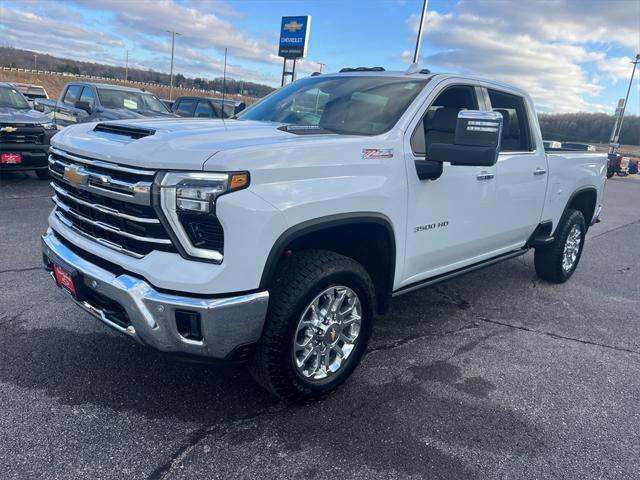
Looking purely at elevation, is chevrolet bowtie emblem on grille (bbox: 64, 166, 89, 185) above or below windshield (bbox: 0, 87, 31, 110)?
below

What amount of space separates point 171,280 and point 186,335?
28cm

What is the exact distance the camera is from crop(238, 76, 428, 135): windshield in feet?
11.3

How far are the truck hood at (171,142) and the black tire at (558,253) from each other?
3625mm

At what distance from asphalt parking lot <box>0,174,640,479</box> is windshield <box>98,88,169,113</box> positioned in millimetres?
7846

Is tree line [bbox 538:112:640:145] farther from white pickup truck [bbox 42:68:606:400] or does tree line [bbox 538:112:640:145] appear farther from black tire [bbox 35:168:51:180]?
white pickup truck [bbox 42:68:606:400]

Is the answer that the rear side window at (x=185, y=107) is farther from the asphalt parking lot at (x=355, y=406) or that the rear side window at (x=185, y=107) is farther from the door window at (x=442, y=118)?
the door window at (x=442, y=118)

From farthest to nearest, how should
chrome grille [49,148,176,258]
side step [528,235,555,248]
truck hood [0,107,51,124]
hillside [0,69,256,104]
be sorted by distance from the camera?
hillside [0,69,256,104] < truck hood [0,107,51,124] < side step [528,235,555,248] < chrome grille [49,148,176,258]

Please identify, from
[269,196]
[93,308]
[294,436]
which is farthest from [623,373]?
[93,308]

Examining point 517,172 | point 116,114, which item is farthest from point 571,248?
point 116,114

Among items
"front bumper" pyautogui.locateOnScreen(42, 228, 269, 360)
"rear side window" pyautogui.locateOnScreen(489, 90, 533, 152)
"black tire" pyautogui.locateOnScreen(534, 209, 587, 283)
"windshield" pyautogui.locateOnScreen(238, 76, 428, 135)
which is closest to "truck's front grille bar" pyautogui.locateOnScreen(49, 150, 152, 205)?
"front bumper" pyautogui.locateOnScreen(42, 228, 269, 360)

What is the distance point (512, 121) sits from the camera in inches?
183

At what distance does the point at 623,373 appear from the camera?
372cm

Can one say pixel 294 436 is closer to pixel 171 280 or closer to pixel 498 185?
pixel 171 280

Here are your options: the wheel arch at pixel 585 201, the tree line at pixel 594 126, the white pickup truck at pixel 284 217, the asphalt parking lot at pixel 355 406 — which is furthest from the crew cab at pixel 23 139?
the tree line at pixel 594 126
